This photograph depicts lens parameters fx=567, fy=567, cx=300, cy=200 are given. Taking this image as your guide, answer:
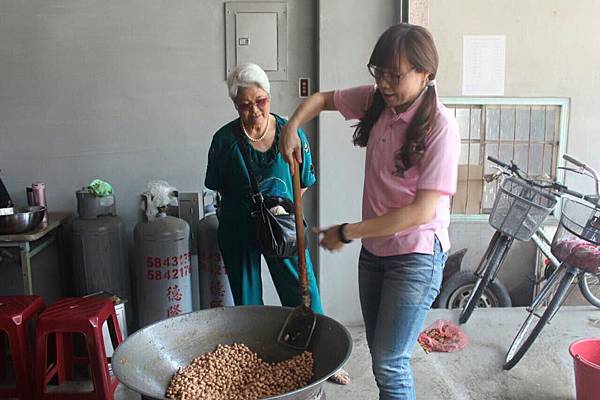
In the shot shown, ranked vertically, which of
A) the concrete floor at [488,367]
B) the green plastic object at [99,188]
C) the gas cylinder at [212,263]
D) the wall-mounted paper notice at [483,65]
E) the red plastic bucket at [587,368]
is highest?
the wall-mounted paper notice at [483,65]

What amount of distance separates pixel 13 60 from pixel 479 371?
3292mm

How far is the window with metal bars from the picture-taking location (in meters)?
4.48

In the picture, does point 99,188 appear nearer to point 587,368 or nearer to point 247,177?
point 247,177

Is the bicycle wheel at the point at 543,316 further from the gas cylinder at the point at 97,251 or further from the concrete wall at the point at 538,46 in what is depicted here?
the gas cylinder at the point at 97,251

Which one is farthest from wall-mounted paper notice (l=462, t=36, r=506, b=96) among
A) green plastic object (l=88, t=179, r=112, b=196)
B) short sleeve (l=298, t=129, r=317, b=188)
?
green plastic object (l=88, t=179, r=112, b=196)

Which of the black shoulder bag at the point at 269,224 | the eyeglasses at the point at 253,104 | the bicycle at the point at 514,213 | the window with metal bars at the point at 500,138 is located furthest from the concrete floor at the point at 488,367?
the eyeglasses at the point at 253,104

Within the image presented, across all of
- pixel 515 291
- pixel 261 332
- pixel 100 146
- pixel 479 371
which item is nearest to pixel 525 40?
pixel 515 291

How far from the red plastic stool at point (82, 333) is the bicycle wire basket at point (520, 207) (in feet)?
7.59

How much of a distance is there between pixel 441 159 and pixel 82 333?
1898mm

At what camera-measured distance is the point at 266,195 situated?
2.68 meters

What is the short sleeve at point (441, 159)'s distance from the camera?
166cm

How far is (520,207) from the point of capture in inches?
132

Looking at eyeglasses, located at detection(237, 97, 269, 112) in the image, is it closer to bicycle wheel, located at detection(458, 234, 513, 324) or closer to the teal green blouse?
the teal green blouse

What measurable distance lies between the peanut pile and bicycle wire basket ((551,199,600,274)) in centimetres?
196
